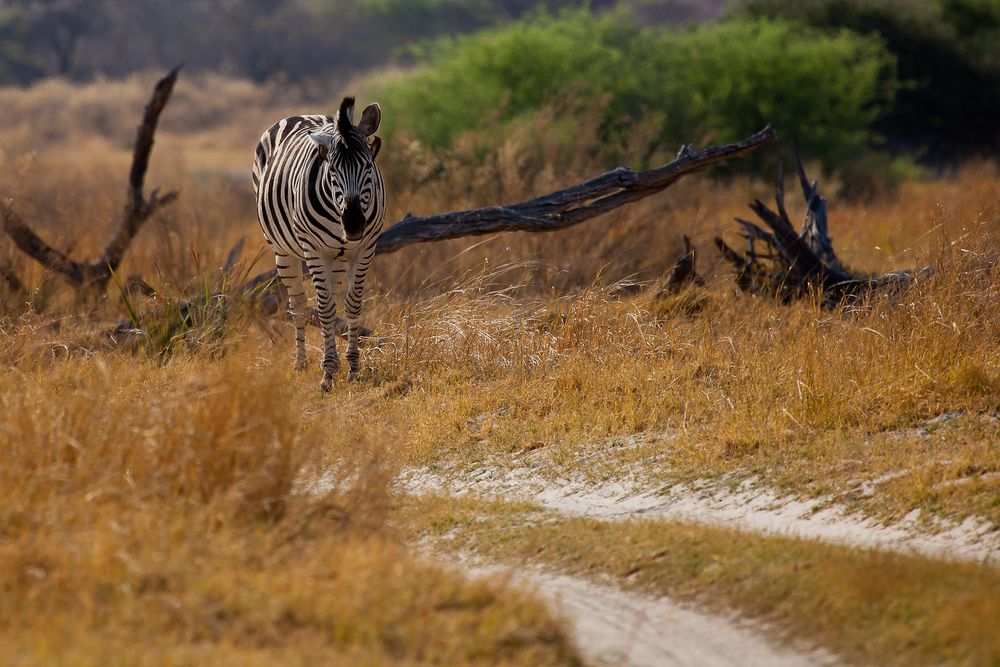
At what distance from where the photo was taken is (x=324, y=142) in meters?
9.02

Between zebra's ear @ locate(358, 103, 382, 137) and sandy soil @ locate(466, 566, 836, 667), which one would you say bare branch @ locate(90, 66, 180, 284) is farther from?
sandy soil @ locate(466, 566, 836, 667)

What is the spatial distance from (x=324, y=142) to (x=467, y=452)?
2.53m

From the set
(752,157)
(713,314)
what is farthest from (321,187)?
(752,157)

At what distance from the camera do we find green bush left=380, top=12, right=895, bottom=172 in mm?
19359

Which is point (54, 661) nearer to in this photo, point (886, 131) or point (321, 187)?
point (321, 187)

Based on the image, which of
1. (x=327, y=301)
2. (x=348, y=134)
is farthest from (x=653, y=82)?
(x=348, y=134)

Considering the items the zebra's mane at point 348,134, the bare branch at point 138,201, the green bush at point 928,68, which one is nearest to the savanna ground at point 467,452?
the bare branch at point 138,201

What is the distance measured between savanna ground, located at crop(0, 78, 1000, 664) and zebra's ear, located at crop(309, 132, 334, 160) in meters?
1.36

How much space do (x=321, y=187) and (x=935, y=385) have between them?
14.8 feet

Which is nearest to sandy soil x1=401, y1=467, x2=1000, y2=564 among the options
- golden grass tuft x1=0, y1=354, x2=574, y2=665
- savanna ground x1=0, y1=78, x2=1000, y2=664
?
savanna ground x1=0, y1=78, x2=1000, y2=664

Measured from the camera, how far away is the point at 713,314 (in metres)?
10.4

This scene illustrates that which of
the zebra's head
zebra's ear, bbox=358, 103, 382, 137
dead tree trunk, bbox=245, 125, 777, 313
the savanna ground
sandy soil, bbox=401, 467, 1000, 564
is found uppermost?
zebra's ear, bbox=358, 103, 382, 137

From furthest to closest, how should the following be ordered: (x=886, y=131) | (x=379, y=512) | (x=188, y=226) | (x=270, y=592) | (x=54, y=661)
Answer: (x=886, y=131) < (x=188, y=226) < (x=379, y=512) < (x=270, y=592) < (x=54, y=661)

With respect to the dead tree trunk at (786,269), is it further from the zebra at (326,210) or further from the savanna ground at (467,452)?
the zebra at (326,210)
